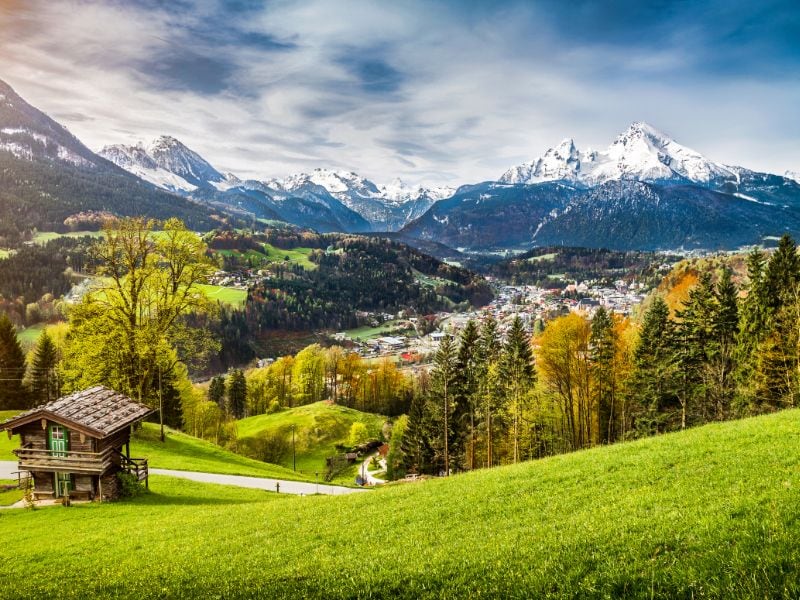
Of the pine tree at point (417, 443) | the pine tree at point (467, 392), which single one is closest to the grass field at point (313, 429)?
the pine tree at point (417, 443)

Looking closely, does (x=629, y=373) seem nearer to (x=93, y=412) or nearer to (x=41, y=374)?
(x=93, y=412)

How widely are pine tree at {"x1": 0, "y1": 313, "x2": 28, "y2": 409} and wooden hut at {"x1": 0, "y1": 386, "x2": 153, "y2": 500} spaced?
5938cm

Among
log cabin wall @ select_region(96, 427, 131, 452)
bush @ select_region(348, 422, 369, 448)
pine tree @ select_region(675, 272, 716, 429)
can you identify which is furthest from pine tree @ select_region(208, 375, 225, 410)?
pine tree @ select_region(675, 272, 716, 429)

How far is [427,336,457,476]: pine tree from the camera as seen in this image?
170 ft

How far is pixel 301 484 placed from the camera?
42.4m

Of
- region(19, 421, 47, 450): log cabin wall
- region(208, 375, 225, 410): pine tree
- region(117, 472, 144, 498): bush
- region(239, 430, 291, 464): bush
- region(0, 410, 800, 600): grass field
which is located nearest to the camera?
region(0, 410, 800, 600): grass field

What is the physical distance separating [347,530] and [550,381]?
163 feet

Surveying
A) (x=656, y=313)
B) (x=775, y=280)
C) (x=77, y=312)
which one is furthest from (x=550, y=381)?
(x=77, y=312)

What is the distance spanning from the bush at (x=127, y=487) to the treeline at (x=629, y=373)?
3105 cm

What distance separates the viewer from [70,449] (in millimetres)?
29797

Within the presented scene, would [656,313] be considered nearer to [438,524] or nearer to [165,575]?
[438,524]

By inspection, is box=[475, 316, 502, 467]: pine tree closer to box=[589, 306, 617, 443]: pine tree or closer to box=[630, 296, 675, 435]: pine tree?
box=[589, 306, 617, 443]: pine tree

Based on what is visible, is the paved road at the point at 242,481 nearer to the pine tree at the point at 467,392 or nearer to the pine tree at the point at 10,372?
the pine tree at the point at 467,392

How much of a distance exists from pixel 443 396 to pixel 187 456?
28.8 meters
